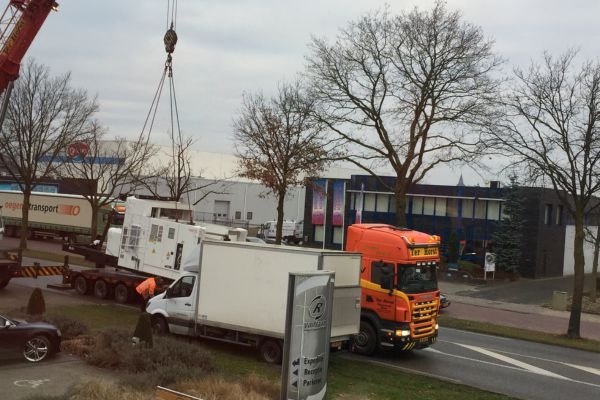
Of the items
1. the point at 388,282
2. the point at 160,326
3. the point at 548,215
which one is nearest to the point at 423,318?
the point at 388,282

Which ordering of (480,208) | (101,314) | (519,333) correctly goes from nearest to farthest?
(101,314) → (519,333) → (480,208)

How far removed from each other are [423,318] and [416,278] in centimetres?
105

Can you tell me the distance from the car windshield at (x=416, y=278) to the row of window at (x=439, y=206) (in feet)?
102

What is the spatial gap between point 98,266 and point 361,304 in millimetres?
13891

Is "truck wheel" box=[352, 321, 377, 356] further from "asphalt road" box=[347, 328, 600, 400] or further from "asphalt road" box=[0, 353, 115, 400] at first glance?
"asphalt road" box=[0, 353, 115, 400]

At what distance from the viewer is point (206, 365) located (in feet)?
40.3

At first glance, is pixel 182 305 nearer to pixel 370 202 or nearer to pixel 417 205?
pixel 417 205

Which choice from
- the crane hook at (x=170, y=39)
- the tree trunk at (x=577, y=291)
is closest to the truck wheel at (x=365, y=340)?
the crane hook at (x=170, y=39)

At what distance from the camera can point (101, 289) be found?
2434cm

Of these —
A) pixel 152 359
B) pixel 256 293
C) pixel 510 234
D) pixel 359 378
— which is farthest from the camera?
pixel 510 234

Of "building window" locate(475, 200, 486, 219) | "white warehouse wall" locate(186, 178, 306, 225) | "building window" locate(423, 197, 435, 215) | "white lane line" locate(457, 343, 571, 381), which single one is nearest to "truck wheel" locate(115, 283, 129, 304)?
"white lane line" locate(457, 343, 571, 381)

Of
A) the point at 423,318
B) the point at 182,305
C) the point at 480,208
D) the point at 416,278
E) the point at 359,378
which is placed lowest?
the point at 359,378

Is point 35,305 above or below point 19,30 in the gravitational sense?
below

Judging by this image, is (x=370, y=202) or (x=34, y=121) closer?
(x=34, y=121)
